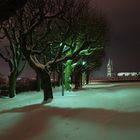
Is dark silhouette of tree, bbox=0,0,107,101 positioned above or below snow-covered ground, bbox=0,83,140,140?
above

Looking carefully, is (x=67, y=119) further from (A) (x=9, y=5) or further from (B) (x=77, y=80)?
(B) (x=77, y=80)

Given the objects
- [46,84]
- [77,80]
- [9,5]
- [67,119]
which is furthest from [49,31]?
[77,80]

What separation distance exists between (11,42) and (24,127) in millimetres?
22035

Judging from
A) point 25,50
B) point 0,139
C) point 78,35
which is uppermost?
point 78,35

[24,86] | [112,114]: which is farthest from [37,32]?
[112,114]

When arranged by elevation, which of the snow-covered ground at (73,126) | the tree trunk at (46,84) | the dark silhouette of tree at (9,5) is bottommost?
the snow-covered ground at (73,126)

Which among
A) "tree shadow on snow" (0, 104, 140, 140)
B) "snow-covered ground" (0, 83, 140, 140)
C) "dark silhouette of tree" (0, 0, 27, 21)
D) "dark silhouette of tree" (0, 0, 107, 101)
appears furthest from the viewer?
"dark silhouette of tree" (0, 0, 107, 101)

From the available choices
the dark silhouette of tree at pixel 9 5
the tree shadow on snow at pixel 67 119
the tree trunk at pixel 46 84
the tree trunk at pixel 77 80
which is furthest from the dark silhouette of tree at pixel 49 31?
the dark silhouette of tree at pixel 9 5

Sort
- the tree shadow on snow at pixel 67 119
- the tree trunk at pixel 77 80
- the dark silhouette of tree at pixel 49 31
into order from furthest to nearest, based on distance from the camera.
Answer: the tree trunk at pixel 77 80
the dark silhouette of tree at pixel 49 31
the tree shadow on snow at pixel 67 119

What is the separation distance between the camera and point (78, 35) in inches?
1453

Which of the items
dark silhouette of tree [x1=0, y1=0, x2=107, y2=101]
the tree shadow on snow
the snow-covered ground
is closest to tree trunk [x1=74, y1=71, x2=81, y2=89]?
dark silhouette of tree [x1=0, y1=0, x2=107, y2=101]

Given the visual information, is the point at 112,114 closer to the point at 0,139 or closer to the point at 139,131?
the point at 139,131

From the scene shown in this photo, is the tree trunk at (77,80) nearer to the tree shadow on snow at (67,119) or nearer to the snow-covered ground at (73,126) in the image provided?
A: the tree shadow on snow at (67,119)

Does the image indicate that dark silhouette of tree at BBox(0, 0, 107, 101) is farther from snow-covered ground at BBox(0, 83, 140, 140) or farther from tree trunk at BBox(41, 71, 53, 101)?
snow-covered ground at BBox(0, 83, 140, 140)
